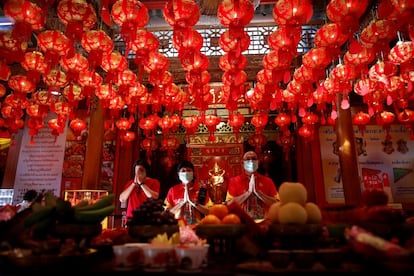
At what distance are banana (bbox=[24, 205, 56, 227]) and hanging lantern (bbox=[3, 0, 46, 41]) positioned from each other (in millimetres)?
2761

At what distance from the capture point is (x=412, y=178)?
737 cm

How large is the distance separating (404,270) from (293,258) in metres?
0.42

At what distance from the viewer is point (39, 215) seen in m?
1.70

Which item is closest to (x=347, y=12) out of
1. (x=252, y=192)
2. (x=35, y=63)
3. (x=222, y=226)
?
(x=252, y=192)

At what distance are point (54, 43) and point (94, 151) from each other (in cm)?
290

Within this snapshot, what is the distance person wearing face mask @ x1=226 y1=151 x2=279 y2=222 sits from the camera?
2967 millimetres

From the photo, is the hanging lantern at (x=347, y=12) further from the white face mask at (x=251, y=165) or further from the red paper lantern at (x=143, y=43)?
the red paper lantern at (x=143, y=43)

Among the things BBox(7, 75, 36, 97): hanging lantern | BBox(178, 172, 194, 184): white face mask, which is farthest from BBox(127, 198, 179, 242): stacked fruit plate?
BBox(7, 75, 36, 97): hanging lantern

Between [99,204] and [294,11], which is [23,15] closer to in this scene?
[99,204]

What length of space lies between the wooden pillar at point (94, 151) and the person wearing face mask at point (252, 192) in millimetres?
3457

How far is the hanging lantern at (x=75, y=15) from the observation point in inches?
139

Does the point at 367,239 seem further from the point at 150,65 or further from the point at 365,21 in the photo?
the point at 365,21

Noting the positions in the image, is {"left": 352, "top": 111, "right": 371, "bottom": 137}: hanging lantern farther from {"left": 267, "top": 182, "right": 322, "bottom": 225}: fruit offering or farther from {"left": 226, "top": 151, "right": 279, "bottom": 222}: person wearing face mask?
{"left": 267, "top": 182, "right": 322, "bottom": 225}: fruit offering

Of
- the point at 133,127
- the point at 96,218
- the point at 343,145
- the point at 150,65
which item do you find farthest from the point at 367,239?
the point at 133,127
